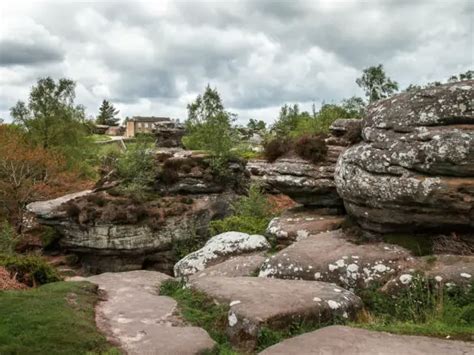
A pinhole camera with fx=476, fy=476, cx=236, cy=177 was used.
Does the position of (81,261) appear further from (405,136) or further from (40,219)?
(405,136)

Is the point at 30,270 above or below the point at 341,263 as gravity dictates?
below

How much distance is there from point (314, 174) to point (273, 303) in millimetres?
9095

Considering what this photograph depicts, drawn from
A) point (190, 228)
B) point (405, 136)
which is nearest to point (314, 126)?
point (190, 228)

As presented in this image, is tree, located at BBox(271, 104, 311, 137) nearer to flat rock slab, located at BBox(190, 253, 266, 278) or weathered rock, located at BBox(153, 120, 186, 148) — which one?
weathered rock, located at BBox(153, 120, 186, 148)

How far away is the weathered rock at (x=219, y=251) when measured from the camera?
16.4 metres

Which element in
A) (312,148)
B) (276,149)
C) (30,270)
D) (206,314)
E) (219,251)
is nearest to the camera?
(206,314)

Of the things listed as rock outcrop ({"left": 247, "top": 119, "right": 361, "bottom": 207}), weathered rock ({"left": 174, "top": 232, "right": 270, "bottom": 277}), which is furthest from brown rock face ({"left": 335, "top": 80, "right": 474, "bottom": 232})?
weathered rock ({"left": 174, "top": 232, "right": 270, "bottom": 277})

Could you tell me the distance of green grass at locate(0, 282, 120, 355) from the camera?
25.3ft

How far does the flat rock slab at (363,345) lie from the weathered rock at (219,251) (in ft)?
29.3

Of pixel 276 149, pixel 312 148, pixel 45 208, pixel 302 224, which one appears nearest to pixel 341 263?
pixel 302 224

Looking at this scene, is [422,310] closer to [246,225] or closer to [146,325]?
[146,325]

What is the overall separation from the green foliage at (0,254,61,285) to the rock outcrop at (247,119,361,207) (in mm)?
8310

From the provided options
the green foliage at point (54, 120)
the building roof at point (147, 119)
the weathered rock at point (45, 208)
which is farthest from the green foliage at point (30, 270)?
the building roof at point (147, 119)

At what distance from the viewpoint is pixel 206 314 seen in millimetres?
9781
